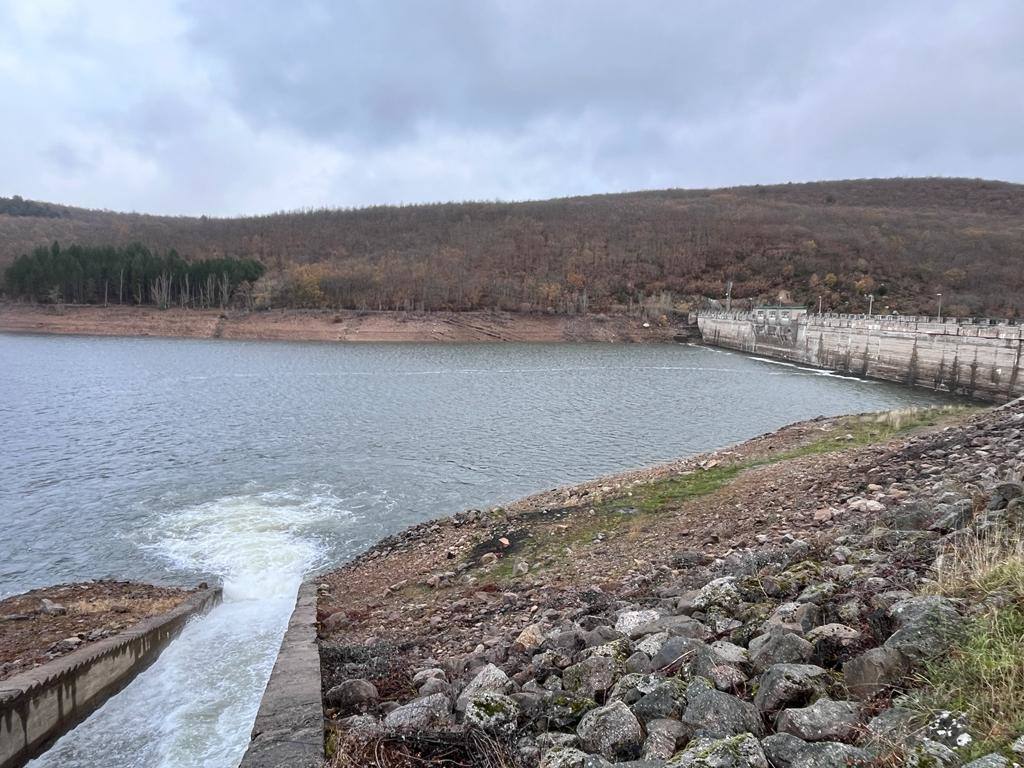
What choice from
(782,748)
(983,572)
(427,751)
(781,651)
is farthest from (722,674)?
(427,751)

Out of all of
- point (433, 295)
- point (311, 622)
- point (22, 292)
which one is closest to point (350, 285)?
point (433, 295)

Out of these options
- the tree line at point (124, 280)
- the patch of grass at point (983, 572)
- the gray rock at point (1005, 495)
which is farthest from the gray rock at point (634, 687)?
the tree line at point (124, 280)

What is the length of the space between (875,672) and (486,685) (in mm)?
2925

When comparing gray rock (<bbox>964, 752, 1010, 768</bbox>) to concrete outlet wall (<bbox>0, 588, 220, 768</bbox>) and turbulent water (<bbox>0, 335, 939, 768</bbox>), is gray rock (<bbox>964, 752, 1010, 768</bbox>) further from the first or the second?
concrete outlet wall (<bbox>0, 588, 220, 768</bbox>)

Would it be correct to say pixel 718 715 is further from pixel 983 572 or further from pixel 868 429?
pixel 868 429

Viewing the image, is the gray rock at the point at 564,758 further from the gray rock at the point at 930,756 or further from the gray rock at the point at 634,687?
the gray rock at the point at 930,756

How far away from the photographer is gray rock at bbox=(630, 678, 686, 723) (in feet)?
13.4

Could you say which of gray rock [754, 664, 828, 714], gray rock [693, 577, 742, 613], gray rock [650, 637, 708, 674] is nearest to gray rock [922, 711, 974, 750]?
gray rock [754, 664, 828, 714]

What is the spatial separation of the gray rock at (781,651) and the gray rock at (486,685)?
202 centimetres

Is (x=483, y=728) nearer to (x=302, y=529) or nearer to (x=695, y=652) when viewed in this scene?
(x=695, y=652)

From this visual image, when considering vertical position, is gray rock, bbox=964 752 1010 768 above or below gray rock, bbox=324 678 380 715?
above

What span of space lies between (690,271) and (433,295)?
220ft

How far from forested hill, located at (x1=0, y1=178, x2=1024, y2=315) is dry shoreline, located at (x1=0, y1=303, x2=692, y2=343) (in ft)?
32.7

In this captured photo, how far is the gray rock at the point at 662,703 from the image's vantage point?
4086 mm
